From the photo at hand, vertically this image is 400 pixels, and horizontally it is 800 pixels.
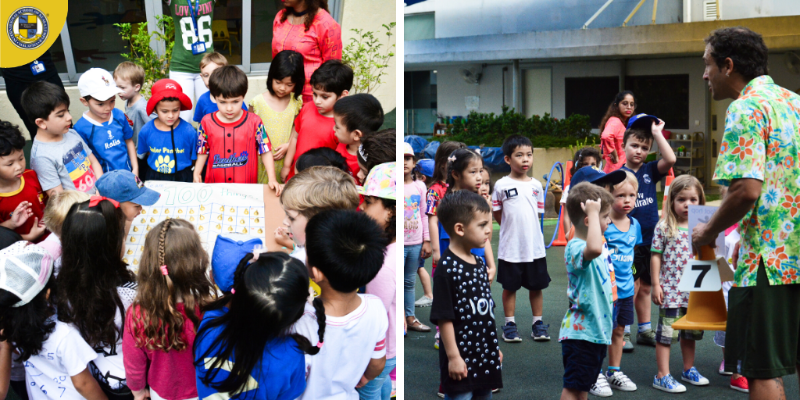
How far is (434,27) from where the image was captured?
17.8 meters

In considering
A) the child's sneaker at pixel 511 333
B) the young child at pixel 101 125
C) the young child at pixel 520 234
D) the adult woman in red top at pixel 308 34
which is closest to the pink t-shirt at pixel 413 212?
the young child at pixel 520 234

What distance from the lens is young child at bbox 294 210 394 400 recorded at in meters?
2.25

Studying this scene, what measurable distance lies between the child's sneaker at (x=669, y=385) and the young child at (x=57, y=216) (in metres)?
3.45

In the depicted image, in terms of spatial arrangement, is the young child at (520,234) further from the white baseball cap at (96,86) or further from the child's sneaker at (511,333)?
the white baseball cap at (96,86)

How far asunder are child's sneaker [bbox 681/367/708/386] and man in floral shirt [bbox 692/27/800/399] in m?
1.34

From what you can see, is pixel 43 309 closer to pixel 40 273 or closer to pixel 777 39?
pixel 40 273

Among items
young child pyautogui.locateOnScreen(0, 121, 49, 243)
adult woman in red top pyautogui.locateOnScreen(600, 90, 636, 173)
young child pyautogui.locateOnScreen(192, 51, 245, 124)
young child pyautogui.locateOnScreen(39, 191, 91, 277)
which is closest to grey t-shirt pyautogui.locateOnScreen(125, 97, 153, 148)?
young child pyautogui.locateOnScreen(192, 51, 245, 124)

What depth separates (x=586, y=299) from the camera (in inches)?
136

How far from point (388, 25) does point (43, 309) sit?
5.78 metres

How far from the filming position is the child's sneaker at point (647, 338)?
5027mm

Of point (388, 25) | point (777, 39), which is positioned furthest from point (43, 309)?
point (777, 39)

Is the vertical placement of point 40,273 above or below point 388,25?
below

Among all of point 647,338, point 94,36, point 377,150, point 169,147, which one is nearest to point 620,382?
point 647,338

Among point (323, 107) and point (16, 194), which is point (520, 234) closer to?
point (323, 107)
